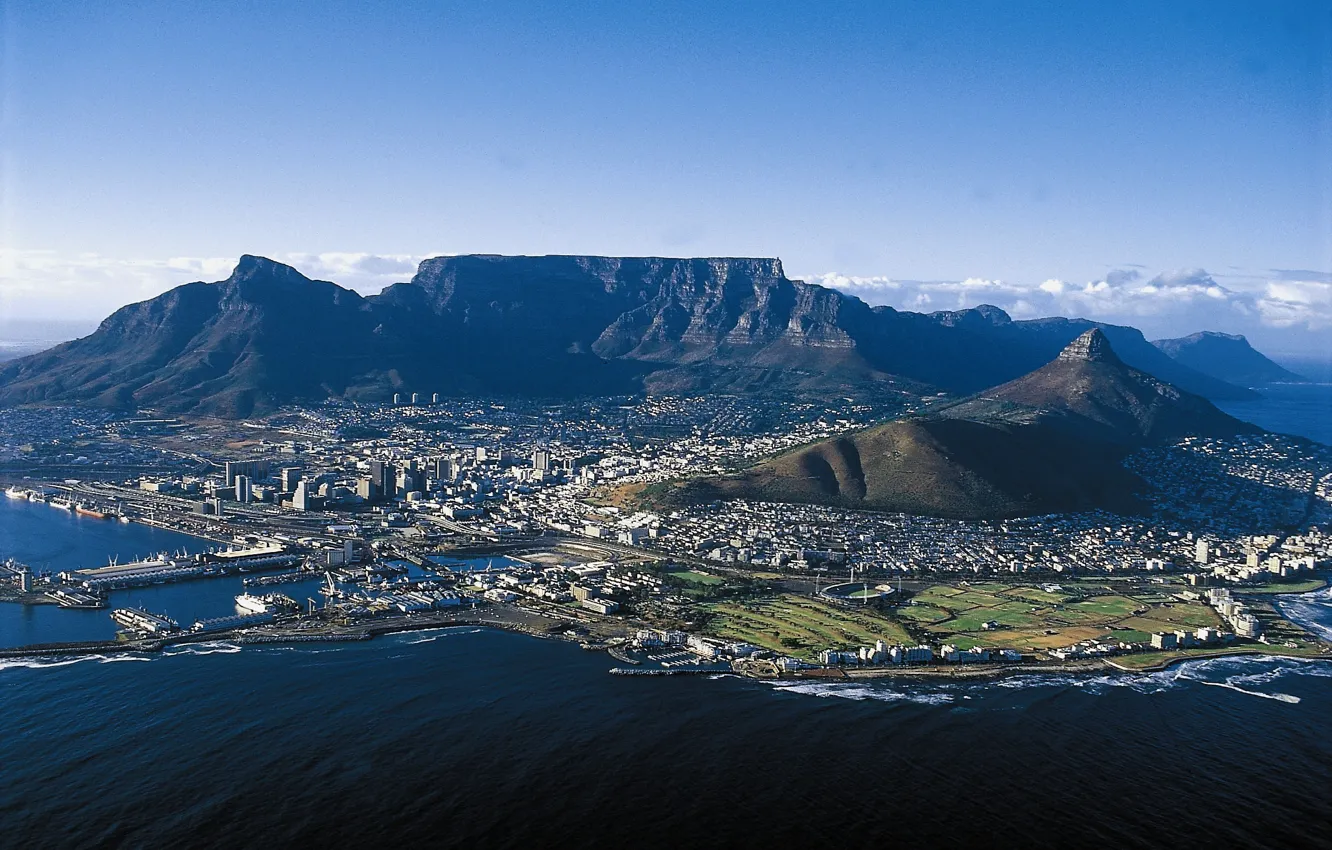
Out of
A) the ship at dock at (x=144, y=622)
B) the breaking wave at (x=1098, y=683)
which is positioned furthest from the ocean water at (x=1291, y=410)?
the ship at dock at (x=144, y=622)

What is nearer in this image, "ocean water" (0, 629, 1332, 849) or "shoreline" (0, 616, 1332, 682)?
"ocean water" (0, 629, 1332, 849)

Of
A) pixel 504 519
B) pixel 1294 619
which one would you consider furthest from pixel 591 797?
pixel 504 519

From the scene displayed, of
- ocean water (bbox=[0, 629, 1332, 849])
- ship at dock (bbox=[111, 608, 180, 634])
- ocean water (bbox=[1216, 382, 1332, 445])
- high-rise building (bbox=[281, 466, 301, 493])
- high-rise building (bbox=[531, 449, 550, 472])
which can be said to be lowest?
ocean water (bbox=[0, 629, 1332, 849])

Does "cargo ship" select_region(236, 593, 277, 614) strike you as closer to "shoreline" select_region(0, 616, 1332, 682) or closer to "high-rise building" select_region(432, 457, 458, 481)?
"shoreline" select_region(0, 616, 1332, 682)

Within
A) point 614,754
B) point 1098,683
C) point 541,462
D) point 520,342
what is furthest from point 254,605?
point 520,342

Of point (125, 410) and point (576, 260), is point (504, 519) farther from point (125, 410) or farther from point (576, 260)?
point (576, 260)

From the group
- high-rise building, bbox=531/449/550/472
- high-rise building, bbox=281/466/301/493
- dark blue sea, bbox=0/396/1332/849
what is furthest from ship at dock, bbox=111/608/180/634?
high-rise building, bbox=531/449/550/472

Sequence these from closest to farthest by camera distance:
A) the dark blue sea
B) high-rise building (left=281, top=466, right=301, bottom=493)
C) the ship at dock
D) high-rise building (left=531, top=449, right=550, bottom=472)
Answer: the dark blue sea < the ship at dock < high-rise building (left=281, top=466, right=301, bottom=493) < high-rise building (left=531, top=449, right=550, bottom=472)
